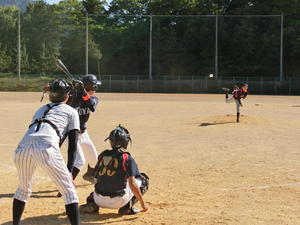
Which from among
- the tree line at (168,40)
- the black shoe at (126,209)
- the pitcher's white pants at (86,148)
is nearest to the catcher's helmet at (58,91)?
the black shoe at (126,209)

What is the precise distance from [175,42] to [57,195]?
2406 inches

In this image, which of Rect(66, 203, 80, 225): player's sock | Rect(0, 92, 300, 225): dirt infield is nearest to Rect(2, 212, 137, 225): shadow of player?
Rect(0, 92, 300, 225): dirt infield

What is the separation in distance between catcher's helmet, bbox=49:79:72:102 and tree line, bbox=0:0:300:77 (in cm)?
5832

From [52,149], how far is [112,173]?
127cm

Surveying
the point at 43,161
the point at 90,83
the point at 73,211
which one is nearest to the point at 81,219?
the point at 73,211

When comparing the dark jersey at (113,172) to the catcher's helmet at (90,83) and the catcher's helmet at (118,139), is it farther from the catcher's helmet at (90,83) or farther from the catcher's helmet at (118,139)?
the catcher's helmet at (90,83)

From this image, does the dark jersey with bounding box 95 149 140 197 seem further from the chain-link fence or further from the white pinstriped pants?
the chain-link fence

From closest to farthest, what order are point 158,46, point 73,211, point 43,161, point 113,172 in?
point 43,161
point 73,211
point 113,172
point 158,46

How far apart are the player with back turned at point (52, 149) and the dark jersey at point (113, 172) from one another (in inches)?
28.9

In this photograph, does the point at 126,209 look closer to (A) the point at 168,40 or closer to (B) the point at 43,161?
(B) the point at 43,161

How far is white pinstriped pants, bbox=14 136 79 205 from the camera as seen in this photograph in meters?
4.46

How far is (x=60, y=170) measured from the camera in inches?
179

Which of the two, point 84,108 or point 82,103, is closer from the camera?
point 82,103

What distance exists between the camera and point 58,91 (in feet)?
15.9
